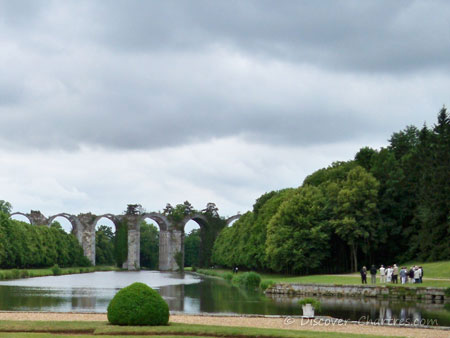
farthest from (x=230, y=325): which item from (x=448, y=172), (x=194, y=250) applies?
(x=194, y=250)

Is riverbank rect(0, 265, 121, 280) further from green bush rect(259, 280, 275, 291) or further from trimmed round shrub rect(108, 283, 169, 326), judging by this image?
trimmed round shrub rect(108, 283, 169, 326)

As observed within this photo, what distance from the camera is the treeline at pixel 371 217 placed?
44188 millimetres

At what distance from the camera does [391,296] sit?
30.8 metres

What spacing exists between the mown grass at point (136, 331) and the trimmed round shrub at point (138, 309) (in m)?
0.45

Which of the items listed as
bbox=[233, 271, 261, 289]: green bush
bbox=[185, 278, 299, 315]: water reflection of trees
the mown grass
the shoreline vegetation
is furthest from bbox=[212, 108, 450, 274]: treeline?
the mown grass

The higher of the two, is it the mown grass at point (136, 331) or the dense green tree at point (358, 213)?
the dense green tree at point (358, 213)

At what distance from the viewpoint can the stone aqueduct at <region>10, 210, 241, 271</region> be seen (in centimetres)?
8412

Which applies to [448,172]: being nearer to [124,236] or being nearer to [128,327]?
[128,327]

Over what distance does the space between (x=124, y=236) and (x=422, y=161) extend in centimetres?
4713

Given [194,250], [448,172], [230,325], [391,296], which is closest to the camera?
[230,325]

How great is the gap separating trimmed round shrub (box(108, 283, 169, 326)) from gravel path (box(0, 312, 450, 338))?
1378mm

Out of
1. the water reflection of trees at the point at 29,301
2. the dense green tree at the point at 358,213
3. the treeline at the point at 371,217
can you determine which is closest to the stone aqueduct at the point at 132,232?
the treeline at the point at 371,217

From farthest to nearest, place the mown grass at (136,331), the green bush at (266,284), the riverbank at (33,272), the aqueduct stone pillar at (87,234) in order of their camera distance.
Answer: the aqueduct stone pillar at (87,234), the riverbank at (33,272), the green bush at (266,284), the mown grass at (136,331)

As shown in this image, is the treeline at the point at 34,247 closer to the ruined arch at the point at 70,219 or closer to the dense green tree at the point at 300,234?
the ruined arch at the point at 70,219
